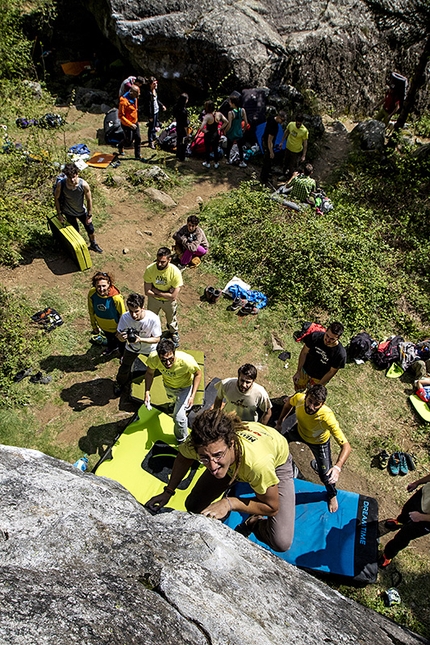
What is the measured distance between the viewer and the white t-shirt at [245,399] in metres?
6.01

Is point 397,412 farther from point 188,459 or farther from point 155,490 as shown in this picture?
point 188,459

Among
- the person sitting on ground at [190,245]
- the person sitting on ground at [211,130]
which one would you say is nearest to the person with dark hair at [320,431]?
the person sitting on ground at [190,245]

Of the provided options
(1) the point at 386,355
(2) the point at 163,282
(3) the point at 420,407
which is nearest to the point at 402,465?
(3) the point at 420,407

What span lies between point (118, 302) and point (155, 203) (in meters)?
5.51

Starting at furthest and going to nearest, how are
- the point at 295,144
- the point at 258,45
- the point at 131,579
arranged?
the point at 258,45 → the point at 295,144 → the point at 131,579

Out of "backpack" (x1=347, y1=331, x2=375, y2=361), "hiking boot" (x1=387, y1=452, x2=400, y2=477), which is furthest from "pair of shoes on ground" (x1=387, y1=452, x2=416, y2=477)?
"backpack" (x1=347, y1=331, x2=375, y2=361)

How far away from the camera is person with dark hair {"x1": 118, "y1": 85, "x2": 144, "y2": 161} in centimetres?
1240

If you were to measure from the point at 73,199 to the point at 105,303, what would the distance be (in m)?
3.28

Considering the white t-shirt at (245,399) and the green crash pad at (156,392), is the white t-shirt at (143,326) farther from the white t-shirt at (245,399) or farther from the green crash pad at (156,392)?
the white t-shirt at (245,399)

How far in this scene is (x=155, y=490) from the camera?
20.6 ft

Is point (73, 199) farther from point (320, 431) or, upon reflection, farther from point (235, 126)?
point (320, 431)

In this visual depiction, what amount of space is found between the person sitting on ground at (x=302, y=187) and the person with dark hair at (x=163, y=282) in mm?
5554

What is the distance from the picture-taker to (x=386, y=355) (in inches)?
345

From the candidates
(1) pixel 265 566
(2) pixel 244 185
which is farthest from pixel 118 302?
(2) pixel 244 185
